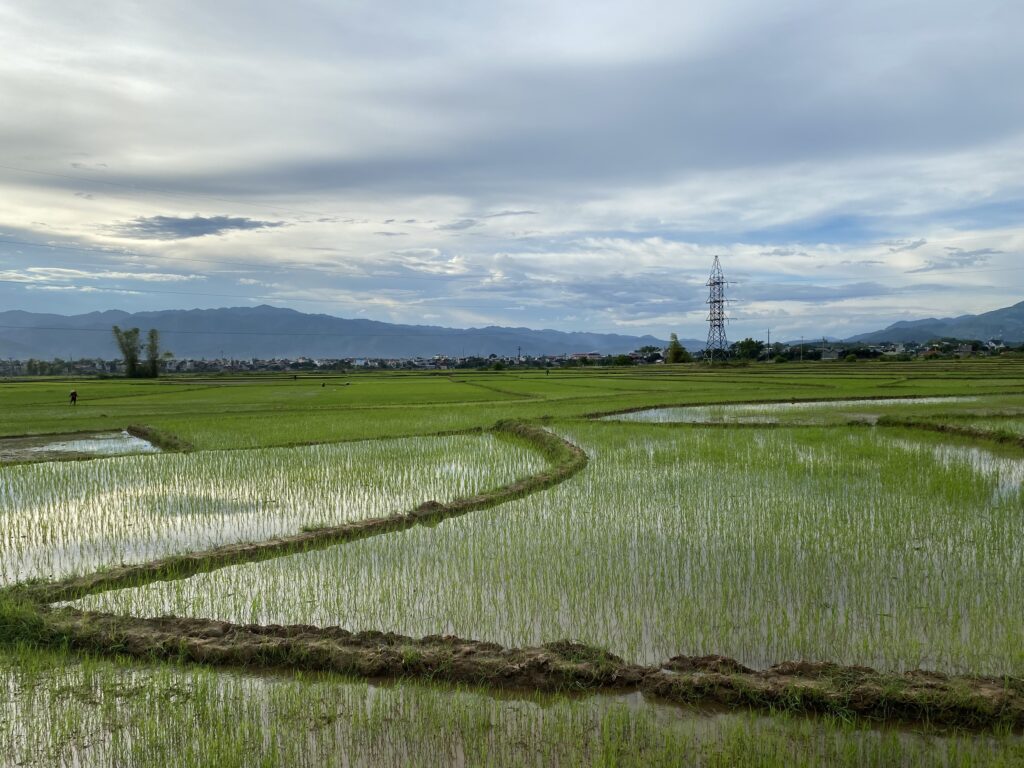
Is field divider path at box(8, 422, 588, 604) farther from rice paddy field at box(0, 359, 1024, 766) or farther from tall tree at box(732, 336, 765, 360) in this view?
tall tree at box(732, 336, 765, 360)

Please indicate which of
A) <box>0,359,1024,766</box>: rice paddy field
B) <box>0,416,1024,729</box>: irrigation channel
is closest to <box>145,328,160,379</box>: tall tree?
<box>0,359,1024,766</box>: rice paddy field

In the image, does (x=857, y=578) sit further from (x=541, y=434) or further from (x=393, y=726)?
(x=541, y=434)

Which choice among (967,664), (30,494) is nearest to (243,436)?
(30,494)

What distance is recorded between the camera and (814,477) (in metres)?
9.14

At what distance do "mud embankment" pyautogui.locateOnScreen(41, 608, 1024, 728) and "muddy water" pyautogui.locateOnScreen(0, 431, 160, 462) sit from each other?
959 cm

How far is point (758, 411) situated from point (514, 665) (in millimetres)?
16457

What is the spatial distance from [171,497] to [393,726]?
6.69m

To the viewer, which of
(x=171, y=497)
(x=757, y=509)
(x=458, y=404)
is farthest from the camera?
(x=458, y=404)

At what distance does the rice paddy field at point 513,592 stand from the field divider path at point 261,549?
0.11 feet

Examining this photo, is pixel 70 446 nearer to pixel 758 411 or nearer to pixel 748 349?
pixel 758 411

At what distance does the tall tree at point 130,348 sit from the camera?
5881 cm

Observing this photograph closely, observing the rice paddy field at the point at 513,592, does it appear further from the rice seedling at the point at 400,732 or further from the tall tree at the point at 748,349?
the tall tree at the point at 748,349

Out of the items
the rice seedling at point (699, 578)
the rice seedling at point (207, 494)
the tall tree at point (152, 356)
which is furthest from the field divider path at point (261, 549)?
the tall tree at point (152, 356)

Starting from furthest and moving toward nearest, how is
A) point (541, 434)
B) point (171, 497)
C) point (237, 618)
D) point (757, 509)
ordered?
point (541, 434), point (171, 497), point (757, 509), point (237, 618)
